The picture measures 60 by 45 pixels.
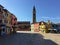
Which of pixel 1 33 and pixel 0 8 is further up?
pixel 0 8

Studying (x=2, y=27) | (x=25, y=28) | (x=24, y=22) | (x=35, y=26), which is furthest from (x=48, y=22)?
(x=2, y=27)

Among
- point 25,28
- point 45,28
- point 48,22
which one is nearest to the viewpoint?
point 45,28

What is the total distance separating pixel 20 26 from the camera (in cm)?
9619

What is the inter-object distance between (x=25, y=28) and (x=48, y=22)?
21247 mm

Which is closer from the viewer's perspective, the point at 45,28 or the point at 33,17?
the point at 45,28

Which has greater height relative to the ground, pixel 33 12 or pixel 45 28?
Answer: pixel 33 12

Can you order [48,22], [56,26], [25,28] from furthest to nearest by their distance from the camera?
[25,28] < [56,26] < [48,22]

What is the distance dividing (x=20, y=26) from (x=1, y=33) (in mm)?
55245

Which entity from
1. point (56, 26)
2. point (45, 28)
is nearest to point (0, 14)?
point (45, 28)

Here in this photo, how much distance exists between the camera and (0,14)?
133ft

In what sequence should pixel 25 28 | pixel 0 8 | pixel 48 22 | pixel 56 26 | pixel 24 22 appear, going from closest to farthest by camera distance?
pixel 0 8 → pixel 48 22 → pixel 56 26 → pixel 25 28 → pixel 24 22

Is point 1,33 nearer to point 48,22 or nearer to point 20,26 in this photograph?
point 48,22

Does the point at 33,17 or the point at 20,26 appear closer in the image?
the point at 20,26

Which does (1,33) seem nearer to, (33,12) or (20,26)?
(20,26)
